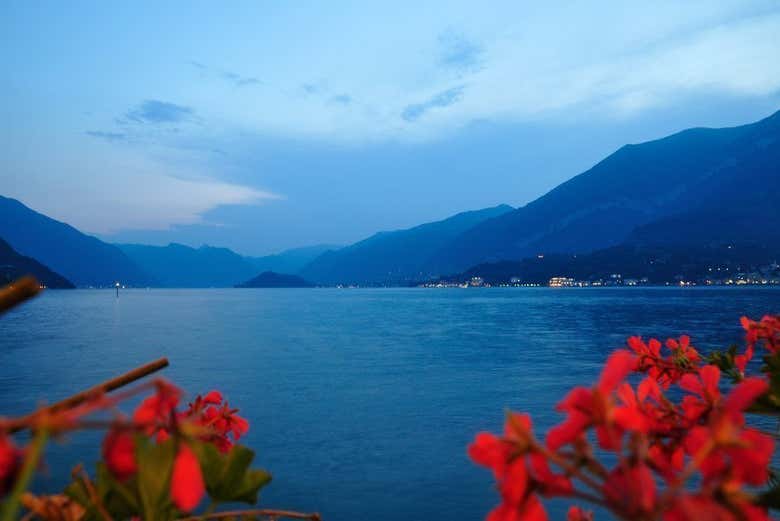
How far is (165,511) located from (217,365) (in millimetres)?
33472

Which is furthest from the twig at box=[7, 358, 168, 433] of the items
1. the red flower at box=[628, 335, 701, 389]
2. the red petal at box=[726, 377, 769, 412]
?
the red flower at box=[628, 335, 701, 389]

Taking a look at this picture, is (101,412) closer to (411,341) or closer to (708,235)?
(411,341)

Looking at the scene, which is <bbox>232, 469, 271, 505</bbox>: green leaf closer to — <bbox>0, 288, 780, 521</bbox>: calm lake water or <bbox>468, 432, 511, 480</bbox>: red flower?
<bbox>0, 288, 780, 521</bbox>: calm lake water

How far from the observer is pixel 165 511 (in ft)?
3.79

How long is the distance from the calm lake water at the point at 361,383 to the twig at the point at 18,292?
6.7 inches

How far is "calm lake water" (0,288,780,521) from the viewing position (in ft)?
46.2

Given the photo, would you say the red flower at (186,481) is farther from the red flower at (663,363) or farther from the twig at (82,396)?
the red flower at (663,363)

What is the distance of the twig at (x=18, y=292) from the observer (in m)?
0.55

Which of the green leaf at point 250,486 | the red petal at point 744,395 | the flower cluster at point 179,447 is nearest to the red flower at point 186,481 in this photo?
the flower cluster at point 179,447

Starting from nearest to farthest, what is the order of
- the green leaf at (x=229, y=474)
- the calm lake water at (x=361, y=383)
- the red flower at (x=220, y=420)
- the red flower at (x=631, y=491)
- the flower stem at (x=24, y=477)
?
the flower stem at (x=24, y=477)
the red flower at (x=631, y=491)
the green leaf at (x=229, y=474)
the red flower at (x=220, y=420)
the calm lake water at (x=361, y=383)

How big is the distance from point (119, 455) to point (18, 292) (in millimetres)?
215

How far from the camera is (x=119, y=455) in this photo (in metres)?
0.62

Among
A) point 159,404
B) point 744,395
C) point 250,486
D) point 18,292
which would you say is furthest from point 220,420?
point 744,395

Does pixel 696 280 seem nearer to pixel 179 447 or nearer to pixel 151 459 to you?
pixel 151 459
